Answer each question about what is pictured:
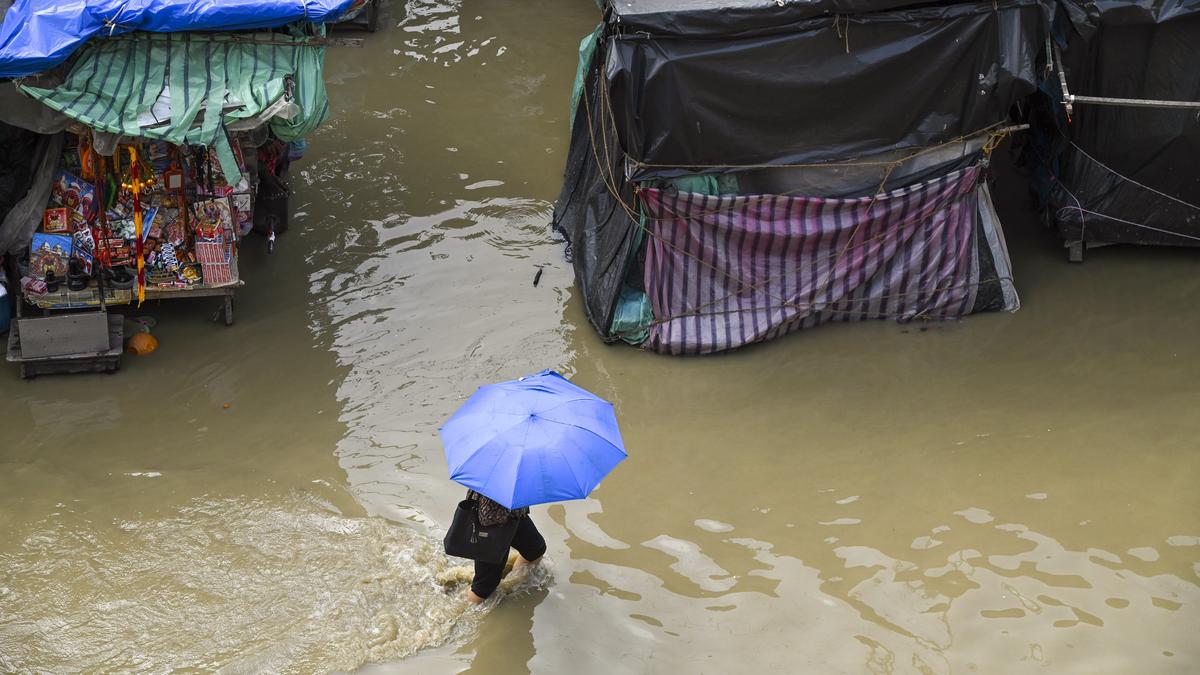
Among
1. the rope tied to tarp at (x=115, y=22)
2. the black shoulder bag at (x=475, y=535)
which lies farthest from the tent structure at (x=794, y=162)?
the rope tied to tarp at (x=115, y=22)

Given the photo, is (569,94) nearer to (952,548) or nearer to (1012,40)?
(1012,40)

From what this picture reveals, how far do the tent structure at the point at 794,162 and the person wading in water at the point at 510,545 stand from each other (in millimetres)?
2388

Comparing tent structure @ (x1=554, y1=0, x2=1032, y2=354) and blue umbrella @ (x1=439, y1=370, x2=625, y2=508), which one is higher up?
tent structure @ (x1=554, y1=0, x2=1032, y2=354)

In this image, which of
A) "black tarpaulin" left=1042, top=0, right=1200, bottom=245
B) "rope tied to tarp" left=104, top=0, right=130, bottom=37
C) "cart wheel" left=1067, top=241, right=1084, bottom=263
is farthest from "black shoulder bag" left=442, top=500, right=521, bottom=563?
"cart wheel" left=1067, top=241, right=1084, bottom=263

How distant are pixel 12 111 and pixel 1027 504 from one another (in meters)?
6.79

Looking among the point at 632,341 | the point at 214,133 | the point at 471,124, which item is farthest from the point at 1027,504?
the point at 471,124

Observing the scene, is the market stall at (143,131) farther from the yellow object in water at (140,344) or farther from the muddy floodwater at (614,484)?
the muddy floodwater at (614,484)

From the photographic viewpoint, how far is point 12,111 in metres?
7.33

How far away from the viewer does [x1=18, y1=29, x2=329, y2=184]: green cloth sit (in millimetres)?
7262

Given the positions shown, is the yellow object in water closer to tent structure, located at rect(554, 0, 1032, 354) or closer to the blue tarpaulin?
the blue tarpaulin

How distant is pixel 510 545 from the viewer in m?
5.80

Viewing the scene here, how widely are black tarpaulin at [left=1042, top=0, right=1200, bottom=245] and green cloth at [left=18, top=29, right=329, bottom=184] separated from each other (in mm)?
5459

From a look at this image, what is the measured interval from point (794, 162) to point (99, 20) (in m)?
4.60

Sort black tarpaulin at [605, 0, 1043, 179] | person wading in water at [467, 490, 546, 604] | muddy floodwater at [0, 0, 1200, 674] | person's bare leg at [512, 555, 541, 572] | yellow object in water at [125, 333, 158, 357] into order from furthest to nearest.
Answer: yellow object in water at [125, 333, 158, 357], black tarpaulin at [605, 0, 1043, 179], person's bare leg at [512, 555, 541, 572], muddy floodwater at [0, 0, 1200, 674], person wading in water at [467, 490, 546, 604]
